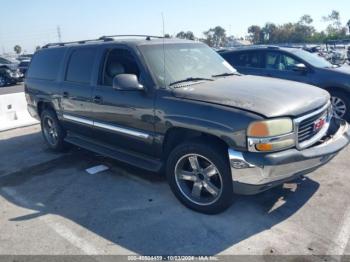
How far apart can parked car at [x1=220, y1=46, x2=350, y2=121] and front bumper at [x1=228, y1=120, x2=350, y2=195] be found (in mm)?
3853

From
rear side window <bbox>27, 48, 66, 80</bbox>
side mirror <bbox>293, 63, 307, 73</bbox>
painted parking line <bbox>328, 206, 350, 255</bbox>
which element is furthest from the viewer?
side mirror <bbox>293, 63, 307, 73</bbox>

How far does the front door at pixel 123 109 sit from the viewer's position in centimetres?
417

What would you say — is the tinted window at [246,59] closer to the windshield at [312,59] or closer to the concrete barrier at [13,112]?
the windshield at [312,59]

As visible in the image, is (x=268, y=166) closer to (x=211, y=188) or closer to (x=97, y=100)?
(x=211, y=188)

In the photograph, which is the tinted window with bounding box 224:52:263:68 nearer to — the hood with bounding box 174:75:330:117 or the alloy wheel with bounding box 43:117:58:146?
the hood with bounding box 174:75:330:117

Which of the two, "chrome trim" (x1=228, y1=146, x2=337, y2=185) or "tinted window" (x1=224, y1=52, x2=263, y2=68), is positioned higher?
"tinted window" (x1=224, y1=52, x2=263, y2=68)

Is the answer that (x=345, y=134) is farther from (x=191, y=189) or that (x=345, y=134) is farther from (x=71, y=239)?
(x=71, y=239)

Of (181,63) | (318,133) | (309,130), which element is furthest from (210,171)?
(181,63)

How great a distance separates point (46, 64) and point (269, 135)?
457 cm

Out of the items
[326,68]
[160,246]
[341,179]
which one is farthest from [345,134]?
[326,68]

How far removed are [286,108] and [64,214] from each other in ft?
8.89

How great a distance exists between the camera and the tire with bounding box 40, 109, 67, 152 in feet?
20.0

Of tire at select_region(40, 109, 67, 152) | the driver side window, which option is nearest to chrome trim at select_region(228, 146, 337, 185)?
the driver side window

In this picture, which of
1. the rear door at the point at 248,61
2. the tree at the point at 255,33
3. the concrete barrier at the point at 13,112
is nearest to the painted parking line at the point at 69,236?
the concrete barrier at the point at 13,112
